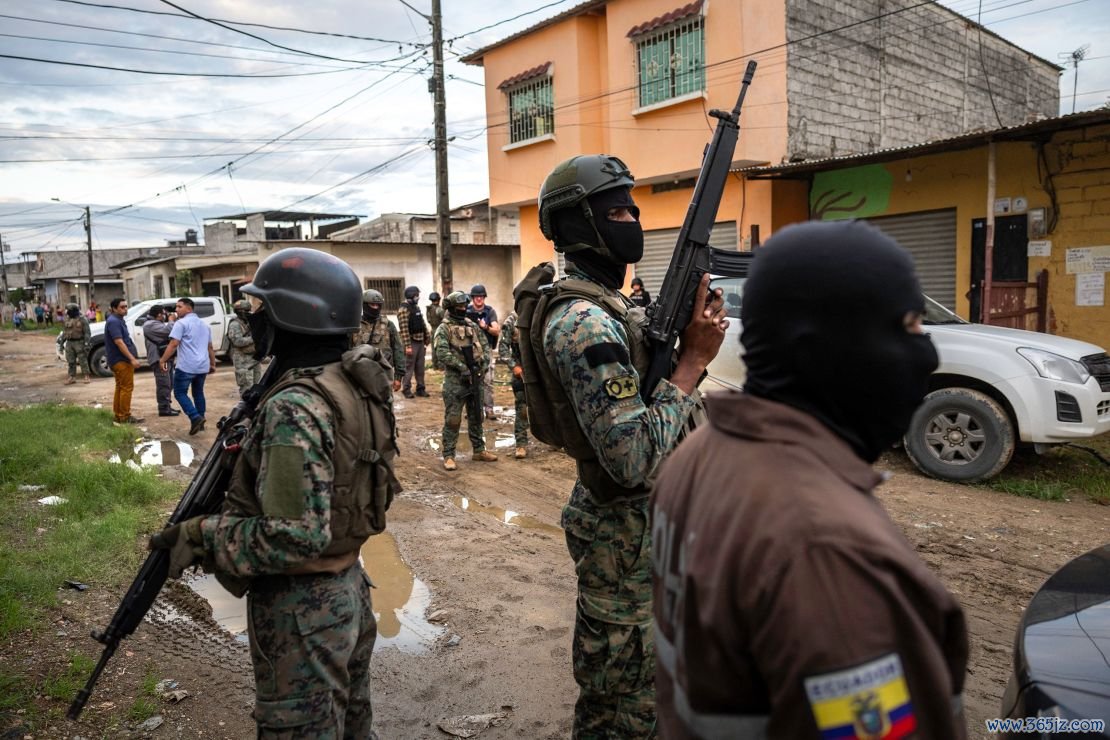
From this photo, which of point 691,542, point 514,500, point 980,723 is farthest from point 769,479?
point 514,500

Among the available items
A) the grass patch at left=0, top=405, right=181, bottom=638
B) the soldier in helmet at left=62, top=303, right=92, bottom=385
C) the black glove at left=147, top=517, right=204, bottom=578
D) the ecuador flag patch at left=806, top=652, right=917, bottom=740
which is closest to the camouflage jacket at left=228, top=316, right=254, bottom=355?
the grass patch at left=0, top=405, right=181, bottom=638

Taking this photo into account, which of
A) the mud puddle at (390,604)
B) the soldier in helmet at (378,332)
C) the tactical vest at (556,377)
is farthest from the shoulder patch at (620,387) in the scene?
the soldier in helmet at (378,332)

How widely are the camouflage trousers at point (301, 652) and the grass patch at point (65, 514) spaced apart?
258cm

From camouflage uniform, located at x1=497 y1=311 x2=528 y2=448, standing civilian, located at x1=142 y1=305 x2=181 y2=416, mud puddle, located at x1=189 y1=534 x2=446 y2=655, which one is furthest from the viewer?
standing civilian, located at x1=142 y1=305 x2=181 y2=416

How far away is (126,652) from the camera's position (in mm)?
3779

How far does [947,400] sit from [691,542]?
6123mm

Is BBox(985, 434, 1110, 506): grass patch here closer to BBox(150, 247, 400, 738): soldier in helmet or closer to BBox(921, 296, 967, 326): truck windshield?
BBox(921, 296, 967, 326): truck windshield

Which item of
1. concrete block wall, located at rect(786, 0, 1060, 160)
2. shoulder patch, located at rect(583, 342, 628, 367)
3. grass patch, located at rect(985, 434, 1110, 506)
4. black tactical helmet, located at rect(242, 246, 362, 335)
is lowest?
grass patch, located at rect(985, 434, 1110, 506)

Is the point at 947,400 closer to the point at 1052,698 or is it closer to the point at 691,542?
the point at 1052,698

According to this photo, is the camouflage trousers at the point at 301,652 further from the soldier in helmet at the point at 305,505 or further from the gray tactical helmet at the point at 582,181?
the gray tactical helmet at the point at 582,181

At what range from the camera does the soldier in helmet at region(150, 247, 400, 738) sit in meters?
2.01

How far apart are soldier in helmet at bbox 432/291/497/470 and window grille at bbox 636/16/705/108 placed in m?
7.22

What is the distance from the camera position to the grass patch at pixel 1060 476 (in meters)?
5.99

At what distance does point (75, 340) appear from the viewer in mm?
15891
